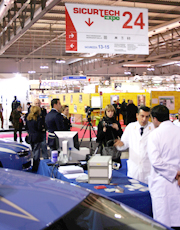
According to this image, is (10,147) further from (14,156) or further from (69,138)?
(69,138)

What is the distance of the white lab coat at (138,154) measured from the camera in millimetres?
3703

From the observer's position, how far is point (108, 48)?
682 cm

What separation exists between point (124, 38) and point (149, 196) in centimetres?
469

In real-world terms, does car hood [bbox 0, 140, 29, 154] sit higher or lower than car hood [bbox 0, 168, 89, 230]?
lower

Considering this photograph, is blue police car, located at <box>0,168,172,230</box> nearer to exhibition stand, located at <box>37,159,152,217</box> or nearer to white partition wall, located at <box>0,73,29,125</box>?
exhibition stand, located at <box>37,159,152,217</box>

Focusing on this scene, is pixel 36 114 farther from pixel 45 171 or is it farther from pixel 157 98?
pixel 157 98

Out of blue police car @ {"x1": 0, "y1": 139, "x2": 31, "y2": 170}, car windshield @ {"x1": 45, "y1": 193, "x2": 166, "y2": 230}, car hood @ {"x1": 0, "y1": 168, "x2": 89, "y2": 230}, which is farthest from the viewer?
blue police car @ {"x1": 0, "y1": 139, "x2": 31, "y2": 170}

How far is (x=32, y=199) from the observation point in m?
1.54

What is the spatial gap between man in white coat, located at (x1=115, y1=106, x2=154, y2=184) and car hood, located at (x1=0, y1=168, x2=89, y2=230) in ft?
6.62

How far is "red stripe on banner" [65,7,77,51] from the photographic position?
21.2 ft

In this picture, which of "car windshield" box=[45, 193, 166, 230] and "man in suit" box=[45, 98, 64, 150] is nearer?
"car windshield" box=[45, 193, 166, 230]

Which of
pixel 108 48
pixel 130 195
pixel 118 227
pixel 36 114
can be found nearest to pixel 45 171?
pixel 130 195

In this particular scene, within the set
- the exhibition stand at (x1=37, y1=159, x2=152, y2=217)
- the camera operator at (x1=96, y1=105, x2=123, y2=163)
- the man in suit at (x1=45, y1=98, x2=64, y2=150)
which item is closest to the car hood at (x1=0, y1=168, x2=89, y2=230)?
the exhibition stand at (x1=37, y1=159, x2=152, y2=217)

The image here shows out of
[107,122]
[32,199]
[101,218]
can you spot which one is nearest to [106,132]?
[107,122]
